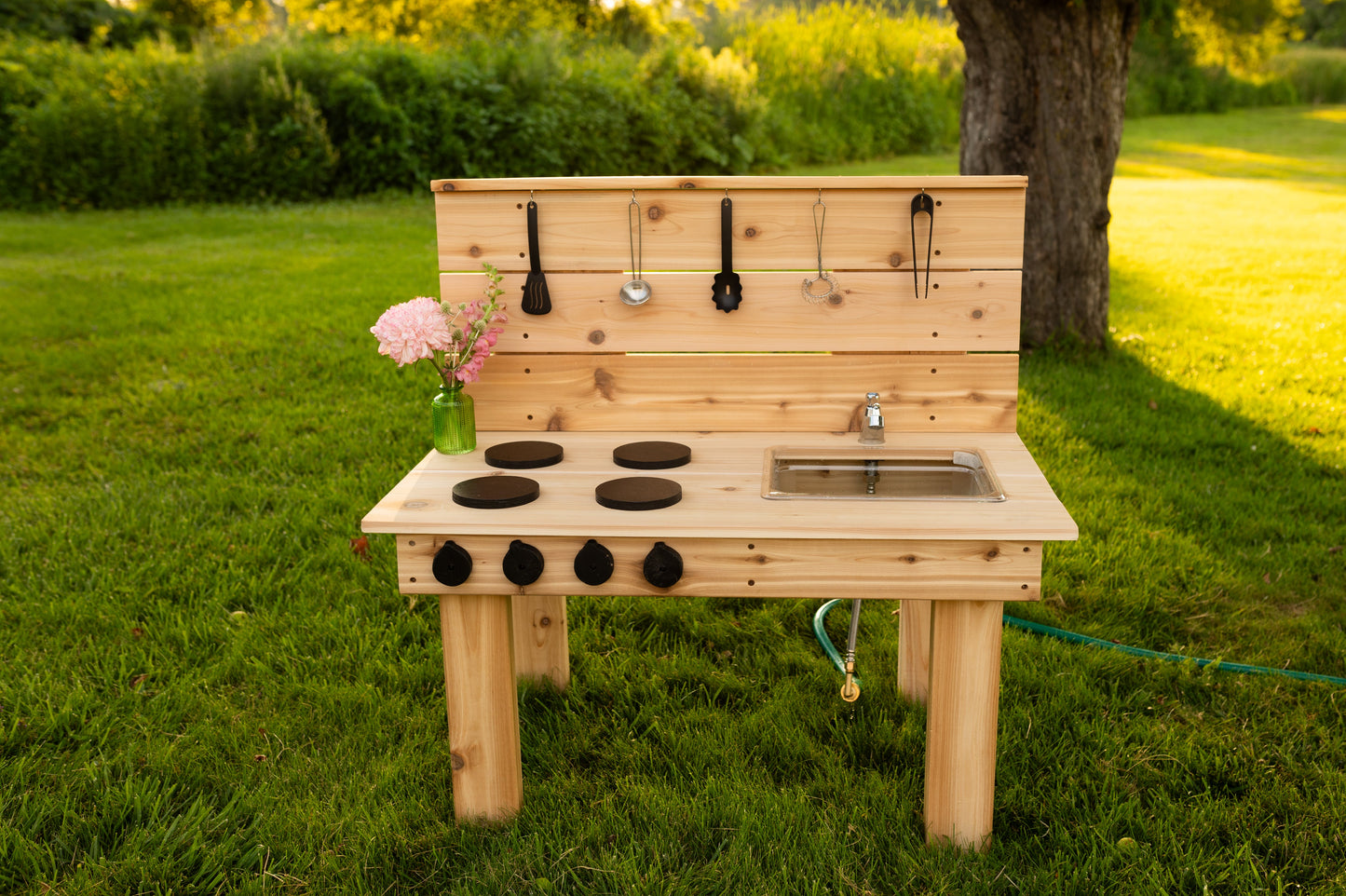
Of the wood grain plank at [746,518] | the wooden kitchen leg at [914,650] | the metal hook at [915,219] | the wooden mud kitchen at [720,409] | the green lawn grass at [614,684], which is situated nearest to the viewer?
the wood grain plank at [746,518]

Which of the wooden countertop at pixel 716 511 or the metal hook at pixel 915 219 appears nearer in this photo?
the wooden countertop at pixel 716 511

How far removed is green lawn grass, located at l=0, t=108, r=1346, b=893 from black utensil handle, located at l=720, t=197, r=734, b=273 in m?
1.11

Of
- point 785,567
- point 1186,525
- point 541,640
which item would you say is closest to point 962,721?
point 785,567

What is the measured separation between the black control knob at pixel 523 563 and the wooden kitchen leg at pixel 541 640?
74cm

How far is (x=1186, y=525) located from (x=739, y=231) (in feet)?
6.97

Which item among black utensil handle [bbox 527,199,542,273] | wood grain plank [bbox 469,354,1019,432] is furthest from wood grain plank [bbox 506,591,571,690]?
black utensil handle [bbox 527,199,542,273]

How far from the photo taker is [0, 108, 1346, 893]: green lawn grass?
2.03 meters

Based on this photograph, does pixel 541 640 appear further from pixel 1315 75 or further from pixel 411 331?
pixel 1315 75

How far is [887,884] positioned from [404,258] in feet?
21.1

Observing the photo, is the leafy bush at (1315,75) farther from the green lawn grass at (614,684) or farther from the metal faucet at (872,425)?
the metal faucet at (872,425)

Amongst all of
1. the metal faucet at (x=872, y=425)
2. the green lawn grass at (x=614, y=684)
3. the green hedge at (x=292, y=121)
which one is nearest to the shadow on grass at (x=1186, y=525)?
the green lawn grass at (x=614, y=684)

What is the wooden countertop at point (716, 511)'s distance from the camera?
1773 millimetres

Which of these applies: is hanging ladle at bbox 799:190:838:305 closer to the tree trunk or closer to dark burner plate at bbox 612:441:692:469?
dark burner plate at bbox 612:441:692:469

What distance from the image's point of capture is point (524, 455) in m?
2.20
